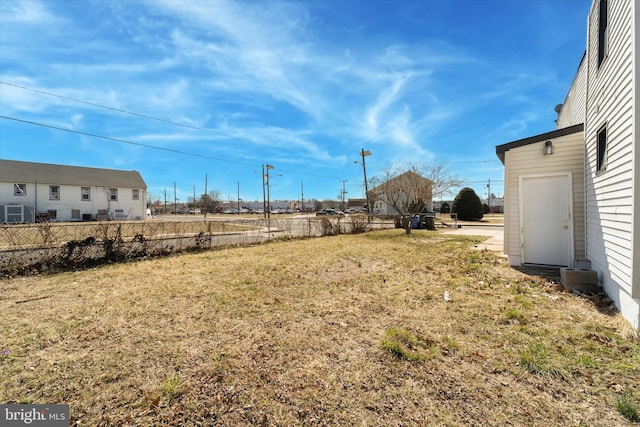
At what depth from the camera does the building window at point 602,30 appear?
15.1ft

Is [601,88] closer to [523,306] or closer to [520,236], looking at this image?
[520,236]

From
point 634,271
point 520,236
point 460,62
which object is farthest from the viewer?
point 460,62

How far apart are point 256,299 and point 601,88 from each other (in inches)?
279

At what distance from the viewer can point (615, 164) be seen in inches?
155

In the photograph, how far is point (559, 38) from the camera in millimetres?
7461

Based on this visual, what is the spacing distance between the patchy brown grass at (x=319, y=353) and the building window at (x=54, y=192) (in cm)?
2792

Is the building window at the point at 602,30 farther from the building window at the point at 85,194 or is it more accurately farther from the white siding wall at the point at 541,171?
the building window at the point at 85,194

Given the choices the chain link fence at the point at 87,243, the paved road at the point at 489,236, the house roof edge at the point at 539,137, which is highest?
the house roof edge at the point at 539,137

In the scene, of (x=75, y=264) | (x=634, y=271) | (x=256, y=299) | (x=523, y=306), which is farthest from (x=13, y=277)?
(x=634, y=271)

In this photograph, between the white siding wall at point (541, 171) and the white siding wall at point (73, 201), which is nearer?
the white siding wall at point (541, 171)

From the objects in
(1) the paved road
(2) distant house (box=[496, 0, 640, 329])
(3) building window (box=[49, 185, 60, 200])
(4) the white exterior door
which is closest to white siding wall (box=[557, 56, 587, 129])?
(2) distant house (box=[496, 0, 640, 329])

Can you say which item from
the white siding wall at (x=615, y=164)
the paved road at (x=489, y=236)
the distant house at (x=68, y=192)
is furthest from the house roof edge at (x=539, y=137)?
the distant house at (x=68, y=192)

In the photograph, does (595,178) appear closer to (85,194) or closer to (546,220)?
(546,220)

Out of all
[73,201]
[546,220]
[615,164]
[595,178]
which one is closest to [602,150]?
[595,178]
